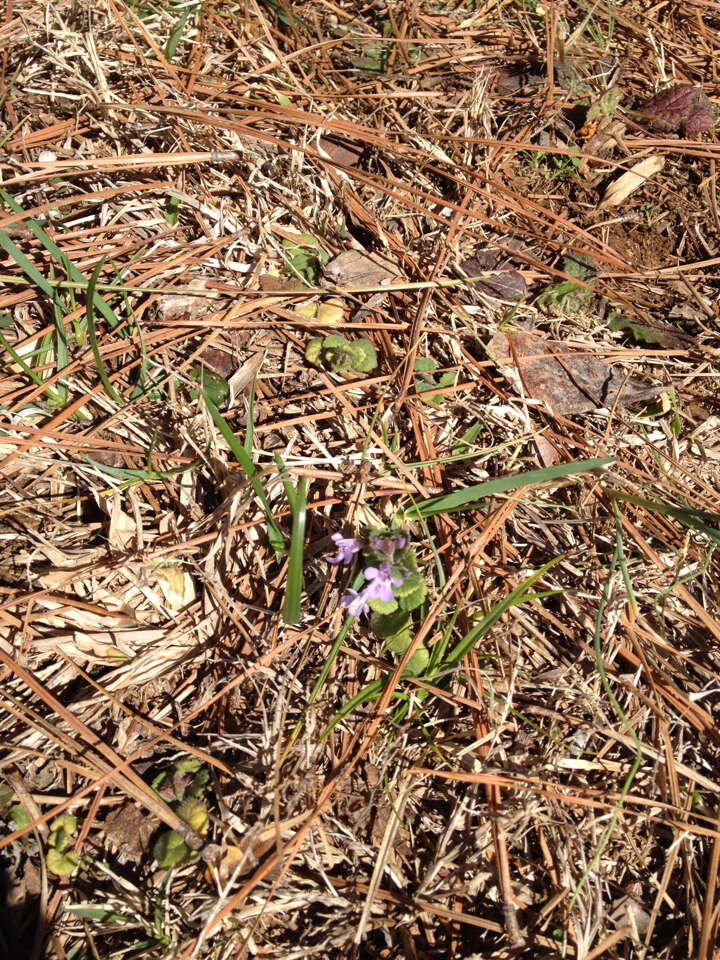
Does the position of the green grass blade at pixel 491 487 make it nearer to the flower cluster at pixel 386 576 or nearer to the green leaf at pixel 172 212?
the flower cluster at pixel 386 576

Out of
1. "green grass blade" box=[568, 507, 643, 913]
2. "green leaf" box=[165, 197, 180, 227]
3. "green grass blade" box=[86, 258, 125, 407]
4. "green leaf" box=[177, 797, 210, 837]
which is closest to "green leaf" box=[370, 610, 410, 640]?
"green grass blade" box=[568, 507, 643, 913]

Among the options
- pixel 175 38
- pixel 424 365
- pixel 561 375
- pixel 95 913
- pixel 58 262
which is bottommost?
pixel 95 913

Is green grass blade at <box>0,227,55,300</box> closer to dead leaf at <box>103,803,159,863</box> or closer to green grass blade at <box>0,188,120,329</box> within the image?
green grass blade at <box>0,188,120,329</box>

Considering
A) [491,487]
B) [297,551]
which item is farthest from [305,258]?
[297,551]

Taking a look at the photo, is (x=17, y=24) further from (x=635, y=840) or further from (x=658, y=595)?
(x=635, y=840)

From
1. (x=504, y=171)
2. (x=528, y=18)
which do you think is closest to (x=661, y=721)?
(x=504, y=171)

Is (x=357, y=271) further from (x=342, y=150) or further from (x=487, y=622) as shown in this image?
(x=487, y=622)
